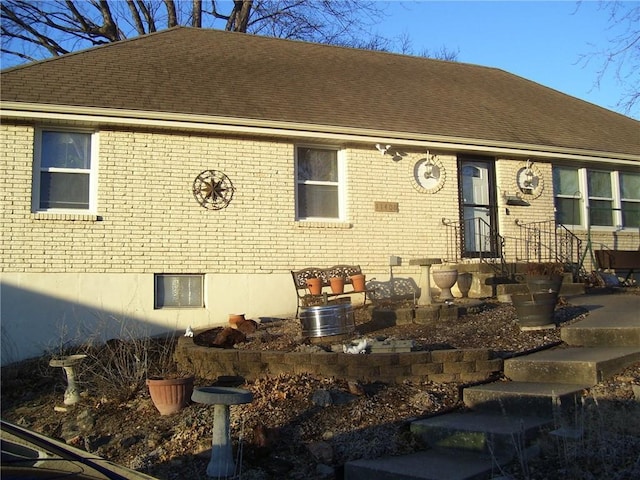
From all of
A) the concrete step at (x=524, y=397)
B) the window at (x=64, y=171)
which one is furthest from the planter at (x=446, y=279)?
the window at (x=64, y=171)

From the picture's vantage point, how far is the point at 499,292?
1058 centimetres

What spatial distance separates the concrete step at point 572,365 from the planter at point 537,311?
99cm

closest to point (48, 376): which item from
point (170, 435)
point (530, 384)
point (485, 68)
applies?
point (170, 435)

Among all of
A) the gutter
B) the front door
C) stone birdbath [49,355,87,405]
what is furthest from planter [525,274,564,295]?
stone birdbath [49,355,87,405]

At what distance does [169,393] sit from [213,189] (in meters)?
4.98

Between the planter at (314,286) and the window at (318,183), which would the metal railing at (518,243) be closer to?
the window at (318,183)

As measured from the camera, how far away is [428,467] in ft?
14.6

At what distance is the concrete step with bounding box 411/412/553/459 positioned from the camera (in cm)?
462

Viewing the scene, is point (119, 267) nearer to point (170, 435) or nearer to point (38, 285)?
point (38, 285)

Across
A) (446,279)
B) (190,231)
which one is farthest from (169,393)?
(446,279)

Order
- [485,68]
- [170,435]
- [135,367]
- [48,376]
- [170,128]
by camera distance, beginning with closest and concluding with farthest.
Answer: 1. [170,435]
2. [135,367]
3. [48,376]
4. [170,128]
5. [485,68]

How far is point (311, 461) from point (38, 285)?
20.4 feet

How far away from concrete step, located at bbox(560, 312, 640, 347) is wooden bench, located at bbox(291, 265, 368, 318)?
373 centimetres

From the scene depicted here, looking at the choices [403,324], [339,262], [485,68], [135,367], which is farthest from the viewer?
[485,68]
